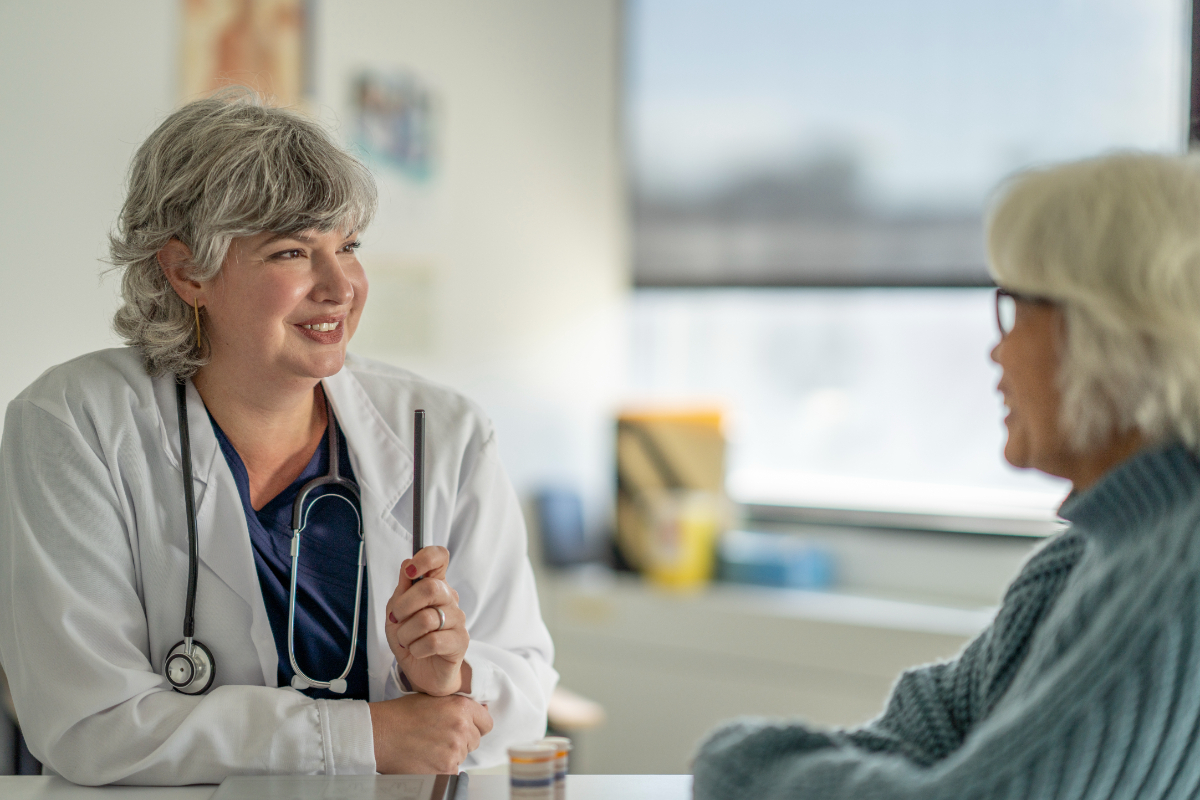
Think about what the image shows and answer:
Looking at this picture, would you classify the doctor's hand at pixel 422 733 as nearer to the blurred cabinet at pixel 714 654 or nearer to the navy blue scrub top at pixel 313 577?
the navy blue scrub top at pixel 313 577

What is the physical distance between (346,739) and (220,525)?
1.10ft

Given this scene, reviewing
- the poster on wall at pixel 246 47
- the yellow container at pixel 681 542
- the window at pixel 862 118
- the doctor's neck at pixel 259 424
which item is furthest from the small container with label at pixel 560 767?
the window at pixel 862 118

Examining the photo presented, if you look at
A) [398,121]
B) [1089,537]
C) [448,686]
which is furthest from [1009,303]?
[398,121]

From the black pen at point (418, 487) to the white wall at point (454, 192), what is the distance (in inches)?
35.3

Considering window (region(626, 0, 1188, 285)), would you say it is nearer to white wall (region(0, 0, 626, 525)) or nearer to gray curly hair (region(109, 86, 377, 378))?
white wall (region(0, 0, 626, 525))

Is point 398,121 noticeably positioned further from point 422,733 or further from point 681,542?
point 422,733

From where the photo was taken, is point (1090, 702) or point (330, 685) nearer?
point (1090, 702)

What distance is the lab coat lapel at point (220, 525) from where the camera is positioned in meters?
1.35

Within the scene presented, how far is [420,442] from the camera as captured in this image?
4.26ft

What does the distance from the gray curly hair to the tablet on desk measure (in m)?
0.58

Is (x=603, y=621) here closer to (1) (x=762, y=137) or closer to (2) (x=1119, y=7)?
(1) (x=762, y=137)

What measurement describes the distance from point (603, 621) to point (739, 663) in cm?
48

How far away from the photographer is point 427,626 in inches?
49.9

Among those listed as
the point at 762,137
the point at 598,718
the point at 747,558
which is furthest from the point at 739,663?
the point at 762,137
